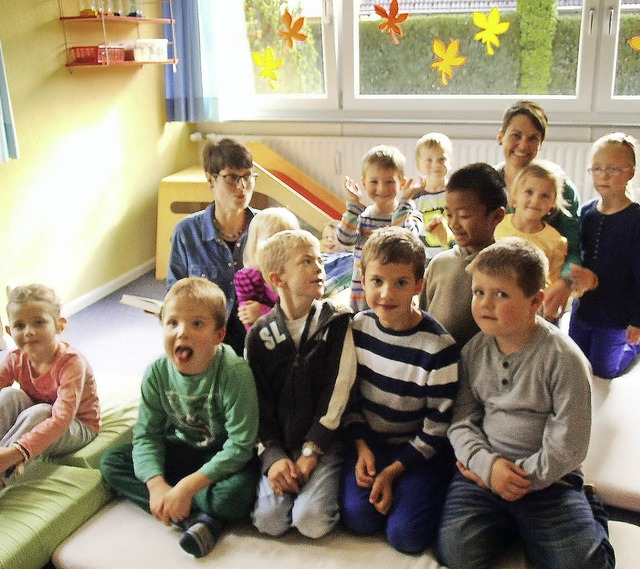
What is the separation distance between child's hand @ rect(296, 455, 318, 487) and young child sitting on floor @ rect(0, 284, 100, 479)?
63 cm

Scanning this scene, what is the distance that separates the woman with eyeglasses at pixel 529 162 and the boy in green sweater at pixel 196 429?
106 cm

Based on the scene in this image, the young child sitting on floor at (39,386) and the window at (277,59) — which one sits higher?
the window at (277,59)

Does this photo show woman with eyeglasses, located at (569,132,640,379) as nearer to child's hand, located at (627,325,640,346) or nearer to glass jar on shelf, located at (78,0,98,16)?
child's hand, located at (627,325,640,346)

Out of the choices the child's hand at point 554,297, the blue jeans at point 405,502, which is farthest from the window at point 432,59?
the blue jeans at point 405,502

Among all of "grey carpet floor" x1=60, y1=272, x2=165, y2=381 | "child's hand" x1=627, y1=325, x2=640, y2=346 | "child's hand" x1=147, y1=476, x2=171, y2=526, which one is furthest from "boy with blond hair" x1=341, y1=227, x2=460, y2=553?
"grey carpet floor" x1=60, y1=272, x2=165, y2=381

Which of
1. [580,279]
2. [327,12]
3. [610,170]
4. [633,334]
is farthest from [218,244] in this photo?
[327,12]

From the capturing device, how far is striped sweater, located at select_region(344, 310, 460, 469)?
1.65 meters

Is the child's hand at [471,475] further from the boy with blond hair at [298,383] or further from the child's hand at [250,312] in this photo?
the child's hand at [250,312]

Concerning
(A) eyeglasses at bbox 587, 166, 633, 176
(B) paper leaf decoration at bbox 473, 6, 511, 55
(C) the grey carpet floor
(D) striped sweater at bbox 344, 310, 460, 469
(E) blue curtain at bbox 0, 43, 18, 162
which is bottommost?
(C) the grey carpet floor

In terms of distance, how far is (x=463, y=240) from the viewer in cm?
183

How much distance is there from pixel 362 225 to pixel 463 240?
0.80 m

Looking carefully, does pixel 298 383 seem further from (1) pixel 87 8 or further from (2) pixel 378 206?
(1) pixel 87 8

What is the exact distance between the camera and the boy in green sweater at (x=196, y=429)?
1.68 meters

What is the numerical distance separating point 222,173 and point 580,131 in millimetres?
2405
